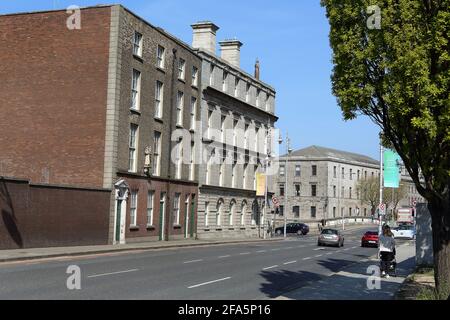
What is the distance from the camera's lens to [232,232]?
5216 cm

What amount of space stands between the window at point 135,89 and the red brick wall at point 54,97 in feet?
8.92

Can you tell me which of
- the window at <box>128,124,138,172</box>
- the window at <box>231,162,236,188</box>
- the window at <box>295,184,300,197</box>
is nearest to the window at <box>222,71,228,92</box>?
the window at <box>231,162,236,188</box>

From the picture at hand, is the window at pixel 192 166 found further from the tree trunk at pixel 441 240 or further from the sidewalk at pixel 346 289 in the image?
the tree trunk at pixel 441 240

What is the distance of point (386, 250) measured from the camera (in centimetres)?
1902

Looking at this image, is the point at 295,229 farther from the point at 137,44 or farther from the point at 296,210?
the point at 137,44

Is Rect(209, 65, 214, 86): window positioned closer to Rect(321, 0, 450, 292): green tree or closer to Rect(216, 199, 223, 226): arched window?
Rect(216, 199, 223, 226): arched window

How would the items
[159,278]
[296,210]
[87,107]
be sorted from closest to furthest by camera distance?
[159,278] → [87,107] → [296,210]

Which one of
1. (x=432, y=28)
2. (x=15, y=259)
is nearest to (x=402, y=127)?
(x=432, y=28)

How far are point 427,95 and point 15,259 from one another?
16.2 meters

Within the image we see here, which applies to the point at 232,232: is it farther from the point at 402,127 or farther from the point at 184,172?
the point at 402,127

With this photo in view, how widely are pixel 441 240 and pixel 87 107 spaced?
2493 centimetres

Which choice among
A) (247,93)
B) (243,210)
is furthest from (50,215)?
(247,93)

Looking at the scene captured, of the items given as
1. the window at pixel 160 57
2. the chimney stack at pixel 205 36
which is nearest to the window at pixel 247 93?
the chimney stack at pixel 205 36
